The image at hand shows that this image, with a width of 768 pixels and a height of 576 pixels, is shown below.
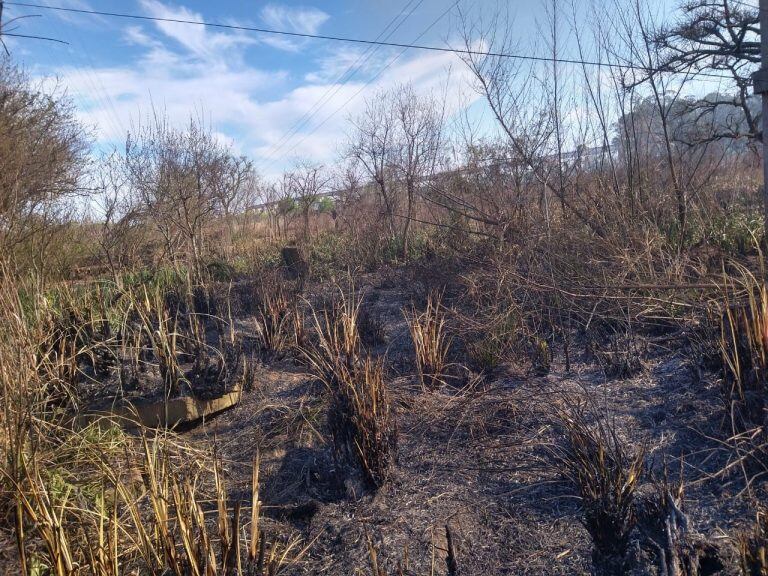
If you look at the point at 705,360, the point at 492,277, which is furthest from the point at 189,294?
the point at 705,360

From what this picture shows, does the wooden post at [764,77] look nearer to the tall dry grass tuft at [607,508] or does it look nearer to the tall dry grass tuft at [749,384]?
the tall dry grass tuft at [749,384]

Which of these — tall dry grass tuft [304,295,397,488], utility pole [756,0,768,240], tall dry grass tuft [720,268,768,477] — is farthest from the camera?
utility pole [756,0,768,240]

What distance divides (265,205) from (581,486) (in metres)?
13.6

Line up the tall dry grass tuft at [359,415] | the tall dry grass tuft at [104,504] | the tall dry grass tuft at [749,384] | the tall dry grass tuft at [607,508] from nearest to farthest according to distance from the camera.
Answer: the tall dry grass tuft at [104,504] → the tall dry grass tuft at [607,508] → the tall dry grass tuft at [749,384] → the tall dry grass tuft at [359,415]

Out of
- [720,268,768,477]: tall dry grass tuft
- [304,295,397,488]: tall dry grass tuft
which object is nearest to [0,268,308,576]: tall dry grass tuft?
[304,295,397,488]: tall dry grass tuft

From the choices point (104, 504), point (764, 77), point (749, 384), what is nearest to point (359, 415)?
point (104, 504)

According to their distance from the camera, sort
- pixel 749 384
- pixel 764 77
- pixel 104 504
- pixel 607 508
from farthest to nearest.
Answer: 1. pixel 764 77
2. pixel 749 384
3. pixel 104 504
4. pixel 607 508

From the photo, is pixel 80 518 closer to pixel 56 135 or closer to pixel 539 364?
pixel 539 364

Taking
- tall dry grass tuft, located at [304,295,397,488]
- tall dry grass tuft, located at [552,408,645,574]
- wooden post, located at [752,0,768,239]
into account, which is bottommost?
tall dry grass tuft, located at [552,408,645,574]

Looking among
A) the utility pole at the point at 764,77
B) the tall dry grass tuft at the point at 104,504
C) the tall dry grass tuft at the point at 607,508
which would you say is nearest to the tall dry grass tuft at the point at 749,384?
the tall dry grass tuft at the point at 607,508

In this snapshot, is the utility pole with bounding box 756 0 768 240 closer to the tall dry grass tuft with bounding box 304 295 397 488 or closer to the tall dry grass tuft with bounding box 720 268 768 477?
the tall dry grass tuft with bounding box 720 268 768 477

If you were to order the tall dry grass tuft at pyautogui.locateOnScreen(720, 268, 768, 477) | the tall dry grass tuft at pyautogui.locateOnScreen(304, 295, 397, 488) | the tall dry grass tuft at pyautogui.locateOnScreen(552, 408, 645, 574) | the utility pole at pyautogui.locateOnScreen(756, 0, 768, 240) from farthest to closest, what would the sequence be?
1. the utility pole at pyautogui.locateOnScreen(756, 0, 768, 240)
2. the tall dry grass tuft at pyautogui.locateOnScreen(304, 295, 397, 488)
3. the tall dry grass tuft at pyautogui.locateOnScreen(720, 268, 768, 477)
4. the tall dry grass tuft at pyautogui.locateOnScreen(552, 408, 645, 574)

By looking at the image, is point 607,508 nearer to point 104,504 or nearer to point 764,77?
point 104,504

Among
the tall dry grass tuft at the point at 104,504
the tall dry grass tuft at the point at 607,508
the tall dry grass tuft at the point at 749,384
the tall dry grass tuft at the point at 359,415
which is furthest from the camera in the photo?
the tall dry grass tuft at the point at 359,415
